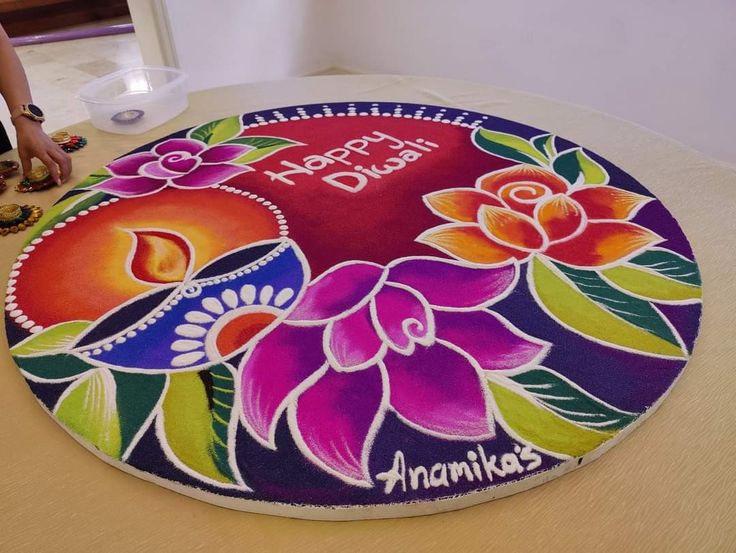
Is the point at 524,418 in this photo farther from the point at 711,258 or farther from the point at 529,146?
the point at 529,146

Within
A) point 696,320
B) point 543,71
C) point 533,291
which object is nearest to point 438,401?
point 533,291

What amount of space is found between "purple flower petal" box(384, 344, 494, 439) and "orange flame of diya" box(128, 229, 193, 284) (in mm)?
348

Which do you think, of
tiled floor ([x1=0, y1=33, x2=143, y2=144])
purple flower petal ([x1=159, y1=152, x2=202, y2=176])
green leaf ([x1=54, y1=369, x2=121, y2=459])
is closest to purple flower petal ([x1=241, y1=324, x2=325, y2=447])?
green leaf ([x1=54, y1=369, x2=121, y2=459])

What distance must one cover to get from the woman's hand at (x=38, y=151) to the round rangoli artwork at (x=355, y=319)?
2.2 inches

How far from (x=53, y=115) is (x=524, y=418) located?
3028 millimetres

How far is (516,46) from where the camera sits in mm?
2287

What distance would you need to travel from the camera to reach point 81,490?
1.82 feet

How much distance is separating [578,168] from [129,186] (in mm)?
814

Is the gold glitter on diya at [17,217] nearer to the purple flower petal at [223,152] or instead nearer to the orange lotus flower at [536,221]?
the purple flower petal at [223,152]

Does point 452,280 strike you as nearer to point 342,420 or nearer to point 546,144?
point 342,420

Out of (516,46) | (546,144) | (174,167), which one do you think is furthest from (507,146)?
(516,46)

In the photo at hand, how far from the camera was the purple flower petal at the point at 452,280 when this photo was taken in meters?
0.74

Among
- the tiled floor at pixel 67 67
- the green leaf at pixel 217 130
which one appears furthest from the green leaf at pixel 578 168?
the tiled floor at pixel 67 67

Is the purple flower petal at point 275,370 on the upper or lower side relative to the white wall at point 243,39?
upper
